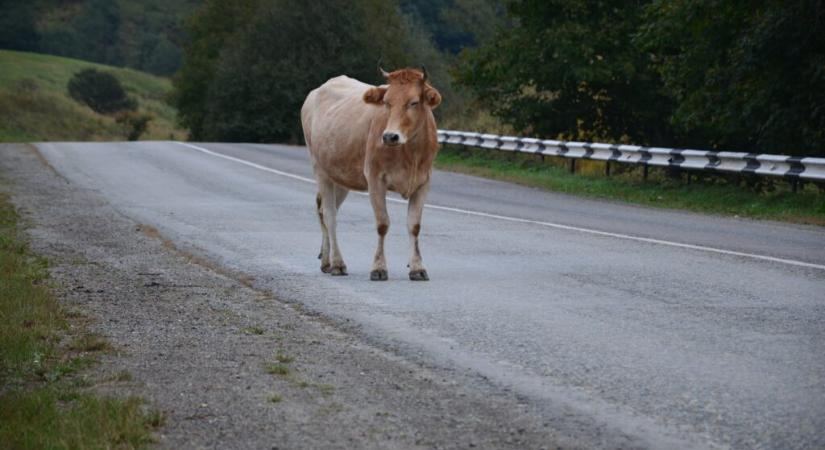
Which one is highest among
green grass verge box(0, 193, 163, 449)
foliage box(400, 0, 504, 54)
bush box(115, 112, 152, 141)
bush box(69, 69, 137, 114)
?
foliage box(400, 0, 504, 54)

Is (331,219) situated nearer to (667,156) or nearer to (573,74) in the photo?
(667,156)

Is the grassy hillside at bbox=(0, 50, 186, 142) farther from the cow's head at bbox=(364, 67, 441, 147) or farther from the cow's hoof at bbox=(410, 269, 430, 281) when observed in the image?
A: the cow's hoof at bbox=(410, 269, 430, 281)

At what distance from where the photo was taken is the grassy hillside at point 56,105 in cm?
7481

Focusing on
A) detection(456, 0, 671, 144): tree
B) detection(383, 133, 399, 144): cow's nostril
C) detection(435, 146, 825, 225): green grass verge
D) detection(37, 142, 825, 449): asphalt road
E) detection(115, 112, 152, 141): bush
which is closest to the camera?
detection(37, 142, 825, 449): asphalt road

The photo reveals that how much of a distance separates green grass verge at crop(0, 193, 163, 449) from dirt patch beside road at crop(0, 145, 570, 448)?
0.17 m

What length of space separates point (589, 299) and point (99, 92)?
98.1 m

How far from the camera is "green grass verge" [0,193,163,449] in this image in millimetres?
5930

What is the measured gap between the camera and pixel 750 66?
930 inches

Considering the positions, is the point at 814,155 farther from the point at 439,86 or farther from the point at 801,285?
the point at 439,86

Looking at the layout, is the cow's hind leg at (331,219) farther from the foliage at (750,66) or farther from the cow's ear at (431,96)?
the foliage at (750,66)

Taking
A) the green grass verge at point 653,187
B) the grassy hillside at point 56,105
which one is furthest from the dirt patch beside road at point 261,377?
the grassy hillside at point 56,105

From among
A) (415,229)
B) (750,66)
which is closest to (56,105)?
(750,66)

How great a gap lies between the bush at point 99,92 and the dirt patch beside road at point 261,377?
94.1 m

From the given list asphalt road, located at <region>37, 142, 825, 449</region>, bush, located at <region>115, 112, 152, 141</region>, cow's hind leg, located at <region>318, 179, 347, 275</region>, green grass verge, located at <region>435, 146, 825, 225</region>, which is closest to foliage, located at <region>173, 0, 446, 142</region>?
bush, located at <region>115, 112, 152, 141</region>
